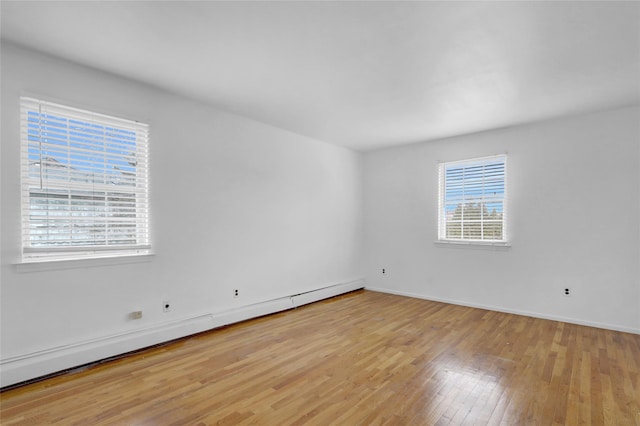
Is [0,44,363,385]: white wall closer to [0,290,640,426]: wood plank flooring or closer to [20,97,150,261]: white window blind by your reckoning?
[20,97,150,261]: white window blind

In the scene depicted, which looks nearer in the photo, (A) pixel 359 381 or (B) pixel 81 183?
(A) pixel 359 381

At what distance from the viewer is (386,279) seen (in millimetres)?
5906

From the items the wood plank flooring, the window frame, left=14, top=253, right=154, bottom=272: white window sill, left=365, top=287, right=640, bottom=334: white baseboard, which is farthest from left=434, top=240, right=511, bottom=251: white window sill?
left=14, top=253, right=154, bottom=272: white window sill

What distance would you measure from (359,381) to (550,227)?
3445 mm

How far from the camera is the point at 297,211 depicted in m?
4.98

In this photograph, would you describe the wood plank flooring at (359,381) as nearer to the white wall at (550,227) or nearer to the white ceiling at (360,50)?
the white wall at (550,227)

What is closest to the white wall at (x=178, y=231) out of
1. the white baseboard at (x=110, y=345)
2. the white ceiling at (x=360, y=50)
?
the white baseboard at (x=110, y=345)

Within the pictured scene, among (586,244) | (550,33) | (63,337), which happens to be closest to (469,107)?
(550,33)

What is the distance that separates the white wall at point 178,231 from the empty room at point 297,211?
2 centimetres

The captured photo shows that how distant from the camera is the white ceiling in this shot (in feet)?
6.84

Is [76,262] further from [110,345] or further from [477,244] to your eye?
[477,244]

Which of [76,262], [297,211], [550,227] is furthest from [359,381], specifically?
[550,227]

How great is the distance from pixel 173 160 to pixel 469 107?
344 cm

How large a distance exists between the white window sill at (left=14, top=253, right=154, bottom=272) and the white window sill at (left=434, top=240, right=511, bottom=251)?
4209 millimetres
